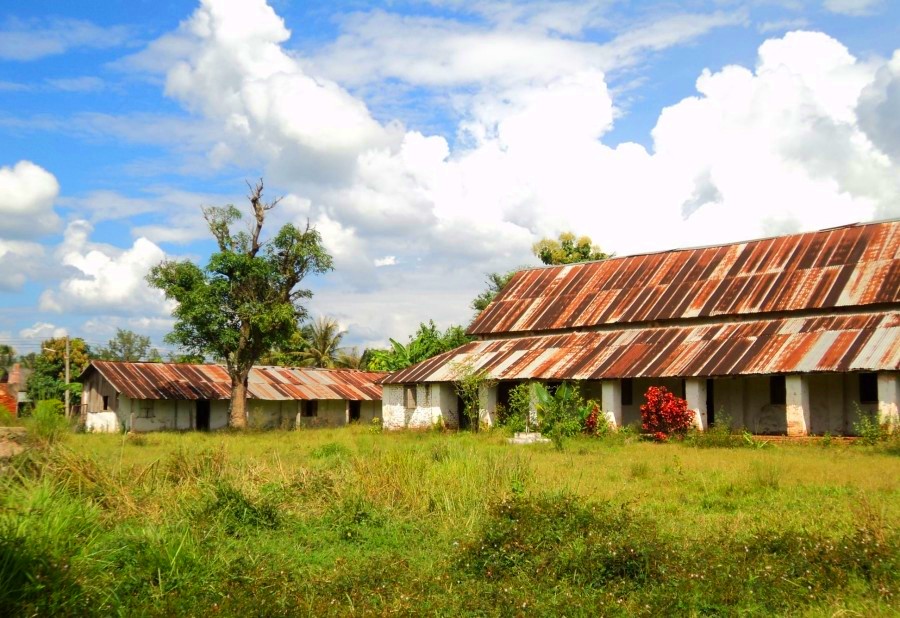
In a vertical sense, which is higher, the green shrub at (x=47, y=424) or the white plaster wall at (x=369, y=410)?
the green shrub at (x=47, y=424)

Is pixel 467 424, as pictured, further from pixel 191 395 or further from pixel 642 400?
pixel 191 395

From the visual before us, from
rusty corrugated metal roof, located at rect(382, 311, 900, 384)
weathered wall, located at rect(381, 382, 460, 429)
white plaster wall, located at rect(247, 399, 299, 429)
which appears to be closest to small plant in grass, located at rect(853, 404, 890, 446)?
rusty corrugated metal roof, located at rect(382, 311, 900, 384)

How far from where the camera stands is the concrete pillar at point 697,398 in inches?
906

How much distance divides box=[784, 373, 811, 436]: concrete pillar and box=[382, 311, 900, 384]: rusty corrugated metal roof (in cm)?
55

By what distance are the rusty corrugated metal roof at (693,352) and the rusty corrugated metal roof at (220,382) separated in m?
9.57

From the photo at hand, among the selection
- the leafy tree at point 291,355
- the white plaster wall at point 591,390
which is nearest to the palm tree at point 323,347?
the leafy tree at point 291,355

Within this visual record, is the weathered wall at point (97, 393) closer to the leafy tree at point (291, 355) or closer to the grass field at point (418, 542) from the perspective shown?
the leafy tree at point (291, 355)

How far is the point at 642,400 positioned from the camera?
1048 inches

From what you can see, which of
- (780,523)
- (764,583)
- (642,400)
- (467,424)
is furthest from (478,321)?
(764,583)

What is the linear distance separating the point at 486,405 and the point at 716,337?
748 cm

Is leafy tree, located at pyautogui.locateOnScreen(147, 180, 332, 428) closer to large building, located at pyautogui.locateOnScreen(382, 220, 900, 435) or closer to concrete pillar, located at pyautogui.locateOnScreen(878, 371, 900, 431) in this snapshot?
large building, located at pyautogui.locateOnScreen(382, 220, 900, 435)

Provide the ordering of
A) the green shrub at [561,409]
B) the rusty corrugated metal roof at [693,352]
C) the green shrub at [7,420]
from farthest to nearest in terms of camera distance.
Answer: the green shrub at [561,409]
the rusty corrugated metal roof at [693,352]
the green shrub at [7,420]

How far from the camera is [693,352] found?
24.5 meters

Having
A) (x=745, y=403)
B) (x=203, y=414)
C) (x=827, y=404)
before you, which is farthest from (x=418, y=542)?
(x=203, y=414)
